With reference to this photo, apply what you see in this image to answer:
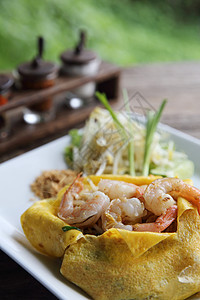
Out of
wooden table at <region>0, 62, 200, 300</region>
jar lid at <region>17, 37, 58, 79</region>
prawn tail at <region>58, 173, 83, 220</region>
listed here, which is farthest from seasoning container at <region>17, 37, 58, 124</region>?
prawn tail at <region>58, 173, 83, 220</region>

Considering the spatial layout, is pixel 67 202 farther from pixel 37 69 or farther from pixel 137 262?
pixel 37 69

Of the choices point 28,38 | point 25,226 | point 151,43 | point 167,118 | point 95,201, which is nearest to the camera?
point 95,201

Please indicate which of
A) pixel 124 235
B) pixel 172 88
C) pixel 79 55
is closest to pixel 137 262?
pixel 124 235

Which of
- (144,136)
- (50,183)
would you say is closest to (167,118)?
(144,136)

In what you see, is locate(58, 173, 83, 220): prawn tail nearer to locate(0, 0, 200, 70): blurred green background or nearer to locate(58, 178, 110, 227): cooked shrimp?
locate(58, 178, 110, 227): cooked shrimp

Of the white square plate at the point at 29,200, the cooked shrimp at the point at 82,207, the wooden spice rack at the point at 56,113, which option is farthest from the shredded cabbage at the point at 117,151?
the cooked shrimp at the point at 82,207

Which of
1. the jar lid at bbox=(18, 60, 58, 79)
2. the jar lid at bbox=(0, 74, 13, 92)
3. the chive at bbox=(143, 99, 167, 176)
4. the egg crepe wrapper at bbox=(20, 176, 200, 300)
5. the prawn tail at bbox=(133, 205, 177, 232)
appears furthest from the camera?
the jar lid at bbox=(18, 60, 58, 79)

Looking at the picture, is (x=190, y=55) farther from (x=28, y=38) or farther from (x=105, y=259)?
(x=105, y=259)
